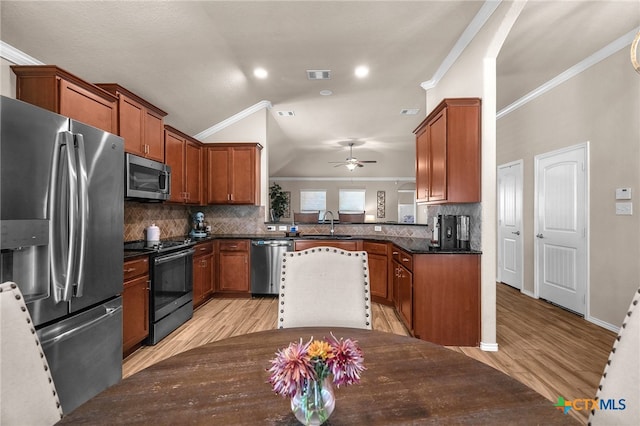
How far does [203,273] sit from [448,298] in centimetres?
306

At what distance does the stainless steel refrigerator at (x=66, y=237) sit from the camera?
1471 millimetres

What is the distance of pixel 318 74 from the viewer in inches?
153

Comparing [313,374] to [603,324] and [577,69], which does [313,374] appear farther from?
[577,69]

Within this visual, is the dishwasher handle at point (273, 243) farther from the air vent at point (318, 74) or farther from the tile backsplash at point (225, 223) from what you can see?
the air vent at point (318, 74)

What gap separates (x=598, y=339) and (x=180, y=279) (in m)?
4.34

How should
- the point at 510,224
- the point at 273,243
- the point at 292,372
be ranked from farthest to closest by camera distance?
the point at 510,224 → the point at 273,243 → the point at 292,372

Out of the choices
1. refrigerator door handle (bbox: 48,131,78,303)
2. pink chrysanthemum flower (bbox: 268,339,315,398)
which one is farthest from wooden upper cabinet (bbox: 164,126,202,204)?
pink chrysanthemum flower (bbox: 268,339,315,398)

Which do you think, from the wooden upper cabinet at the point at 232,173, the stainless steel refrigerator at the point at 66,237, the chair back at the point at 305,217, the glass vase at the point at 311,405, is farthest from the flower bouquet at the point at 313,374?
the chair back at the point at 305,217

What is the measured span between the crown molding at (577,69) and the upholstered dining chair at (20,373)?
4.80 m

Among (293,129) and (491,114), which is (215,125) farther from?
(491,114)

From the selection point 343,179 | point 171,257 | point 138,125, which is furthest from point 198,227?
point 343,179

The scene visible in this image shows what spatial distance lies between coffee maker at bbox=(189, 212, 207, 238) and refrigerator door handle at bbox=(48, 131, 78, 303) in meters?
2.74

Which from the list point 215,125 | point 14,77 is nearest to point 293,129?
point 215,125

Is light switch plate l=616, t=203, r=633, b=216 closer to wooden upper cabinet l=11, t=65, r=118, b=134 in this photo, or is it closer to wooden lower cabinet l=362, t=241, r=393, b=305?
wooden lower cabinet l=362, t=241, r=393, b=305
